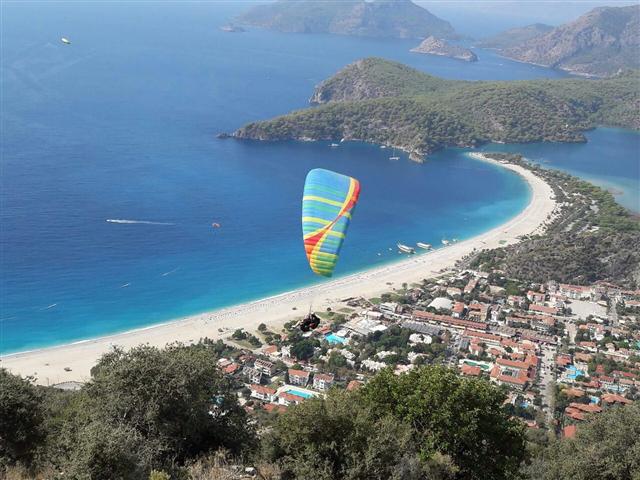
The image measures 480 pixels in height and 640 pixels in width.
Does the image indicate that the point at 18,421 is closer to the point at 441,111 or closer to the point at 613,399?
the point at 613,399

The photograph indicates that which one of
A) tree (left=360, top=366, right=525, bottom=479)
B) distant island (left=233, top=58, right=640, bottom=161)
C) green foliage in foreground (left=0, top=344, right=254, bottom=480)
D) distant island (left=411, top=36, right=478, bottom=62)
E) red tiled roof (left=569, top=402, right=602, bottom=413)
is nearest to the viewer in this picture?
green foliage in foreground (left=0, top=344, right=254, bottom=480)

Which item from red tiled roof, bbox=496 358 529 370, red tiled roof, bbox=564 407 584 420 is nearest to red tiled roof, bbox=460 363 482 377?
red tiled roof, bbox=496 358 529 370

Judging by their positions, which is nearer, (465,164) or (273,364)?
→ (273,364)

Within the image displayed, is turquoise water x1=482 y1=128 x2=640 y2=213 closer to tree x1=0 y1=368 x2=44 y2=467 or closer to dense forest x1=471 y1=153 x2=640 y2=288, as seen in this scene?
dense forest x1=471 y1=153 x2=640 y2=288

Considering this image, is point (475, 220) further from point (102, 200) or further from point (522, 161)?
point (102, 200)

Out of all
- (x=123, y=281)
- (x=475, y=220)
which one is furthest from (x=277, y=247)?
(x=475, y=220)

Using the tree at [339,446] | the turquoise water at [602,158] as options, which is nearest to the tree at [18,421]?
the tree at [339,446]

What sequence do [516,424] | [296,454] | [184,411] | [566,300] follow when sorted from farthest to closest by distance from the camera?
[566,300] < [516,424] < [184,411] < [296,454]
